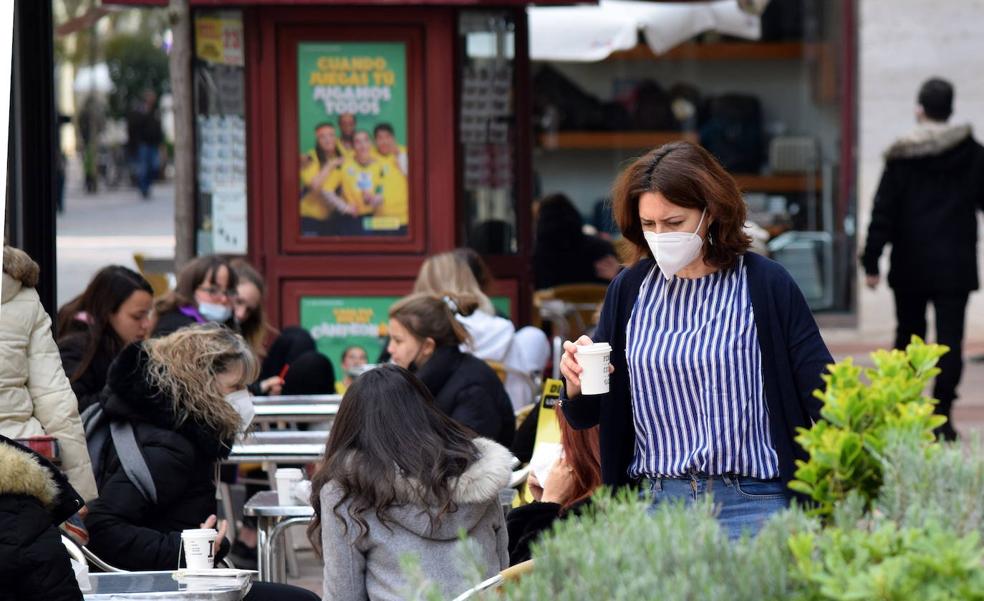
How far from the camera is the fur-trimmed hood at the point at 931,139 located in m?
8.36

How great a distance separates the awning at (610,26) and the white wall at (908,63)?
1.21 meters

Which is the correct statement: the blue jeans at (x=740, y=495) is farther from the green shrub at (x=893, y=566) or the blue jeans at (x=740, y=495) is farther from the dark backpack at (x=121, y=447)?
the dark backpack at (x=121, y=447)

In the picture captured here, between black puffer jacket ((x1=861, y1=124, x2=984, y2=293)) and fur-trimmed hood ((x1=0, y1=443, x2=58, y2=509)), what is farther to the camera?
black puffer jacket ((x1=861, y1=124, x2=984, y2=293))

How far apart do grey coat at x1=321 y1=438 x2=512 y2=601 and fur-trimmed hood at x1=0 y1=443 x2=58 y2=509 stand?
646 millimetres

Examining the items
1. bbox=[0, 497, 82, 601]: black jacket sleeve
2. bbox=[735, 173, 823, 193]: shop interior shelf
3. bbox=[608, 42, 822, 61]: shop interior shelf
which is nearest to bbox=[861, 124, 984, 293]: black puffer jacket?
bbox=[735, 173, 823, 193]: shop interior shelf

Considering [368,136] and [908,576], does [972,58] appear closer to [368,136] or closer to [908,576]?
[368,136]

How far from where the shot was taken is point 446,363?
6125 mm

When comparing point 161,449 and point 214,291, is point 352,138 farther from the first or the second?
point 161,449

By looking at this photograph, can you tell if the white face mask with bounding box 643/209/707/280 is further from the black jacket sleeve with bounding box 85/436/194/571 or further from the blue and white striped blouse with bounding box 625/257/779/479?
the black jacket sleeve with bounding box 85/436/194/571

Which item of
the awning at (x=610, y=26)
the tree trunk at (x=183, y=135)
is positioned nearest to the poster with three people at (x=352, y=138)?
the tree trunk at (x=183, y=135)

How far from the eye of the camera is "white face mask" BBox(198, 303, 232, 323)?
7.34m

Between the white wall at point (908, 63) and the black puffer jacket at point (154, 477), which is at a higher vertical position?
the white wall at point (908, 63)

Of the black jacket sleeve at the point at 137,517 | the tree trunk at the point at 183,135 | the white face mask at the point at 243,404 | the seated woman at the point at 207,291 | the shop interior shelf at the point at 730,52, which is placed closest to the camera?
A: the black jacket sleeve at the point at 137,517

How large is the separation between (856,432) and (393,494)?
5.53ft
